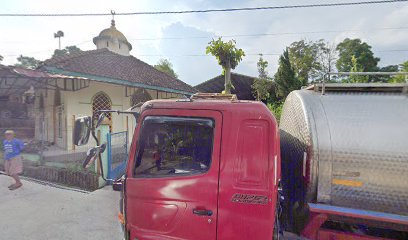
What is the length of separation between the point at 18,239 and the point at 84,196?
1.80 m

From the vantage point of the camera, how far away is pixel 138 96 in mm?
12711

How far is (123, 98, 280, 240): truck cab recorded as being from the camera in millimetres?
2084

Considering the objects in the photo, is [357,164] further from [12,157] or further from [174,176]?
[12,157]

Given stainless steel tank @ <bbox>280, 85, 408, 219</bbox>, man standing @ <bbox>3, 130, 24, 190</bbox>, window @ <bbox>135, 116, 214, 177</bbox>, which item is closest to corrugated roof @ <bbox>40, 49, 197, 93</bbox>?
man standing @ <bbox>3, 130, 24, 190</bbox>

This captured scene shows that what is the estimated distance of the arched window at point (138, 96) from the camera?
12.4m

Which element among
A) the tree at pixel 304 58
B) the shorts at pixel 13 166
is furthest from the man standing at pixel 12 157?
the tree at pixel 304 58

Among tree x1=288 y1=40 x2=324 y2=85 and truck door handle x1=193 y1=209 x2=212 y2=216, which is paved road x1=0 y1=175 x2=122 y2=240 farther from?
tree x1=288 y1=40 x2=324 y2=85

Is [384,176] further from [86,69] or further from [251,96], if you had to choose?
[251,96]

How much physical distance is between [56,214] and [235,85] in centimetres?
2084

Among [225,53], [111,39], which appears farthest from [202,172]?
[111,39]

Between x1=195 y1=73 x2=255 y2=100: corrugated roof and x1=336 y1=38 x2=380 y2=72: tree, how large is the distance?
18.4 m

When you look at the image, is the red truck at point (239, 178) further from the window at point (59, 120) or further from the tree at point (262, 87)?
the tree at point (262, 87)

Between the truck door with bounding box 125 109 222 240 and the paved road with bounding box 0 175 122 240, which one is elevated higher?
the truck door with bounding box 125 109 222 240

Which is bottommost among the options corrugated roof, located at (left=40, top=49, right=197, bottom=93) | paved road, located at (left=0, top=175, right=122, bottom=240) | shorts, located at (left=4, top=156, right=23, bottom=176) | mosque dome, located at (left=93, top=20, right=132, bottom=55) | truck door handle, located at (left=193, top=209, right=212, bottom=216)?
paved road, located at (left=0, top=175, right=122, bottom=240)
